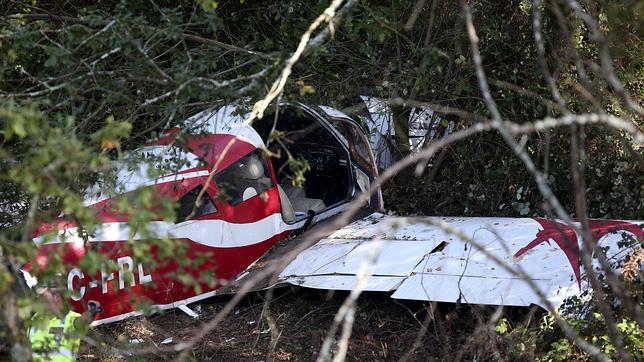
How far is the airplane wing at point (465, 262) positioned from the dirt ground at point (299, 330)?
169mm

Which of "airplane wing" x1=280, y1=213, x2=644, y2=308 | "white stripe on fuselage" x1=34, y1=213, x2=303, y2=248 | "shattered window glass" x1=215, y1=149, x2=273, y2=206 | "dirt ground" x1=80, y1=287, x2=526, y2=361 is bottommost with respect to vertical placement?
"dirt ground" x1=80, y1=287, x2=526, y2=361

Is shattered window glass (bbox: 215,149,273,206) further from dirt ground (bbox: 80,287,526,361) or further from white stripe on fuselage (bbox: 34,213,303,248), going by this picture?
dirt ground (bbox: 80,287,526,361)

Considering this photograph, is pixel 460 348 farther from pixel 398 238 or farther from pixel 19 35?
pixel 19 35

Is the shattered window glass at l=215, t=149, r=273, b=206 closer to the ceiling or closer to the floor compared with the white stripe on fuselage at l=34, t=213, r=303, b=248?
closer to the ceiling

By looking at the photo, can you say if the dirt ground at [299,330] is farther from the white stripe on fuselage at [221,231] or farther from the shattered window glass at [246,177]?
the shattered window glass at [246,177]

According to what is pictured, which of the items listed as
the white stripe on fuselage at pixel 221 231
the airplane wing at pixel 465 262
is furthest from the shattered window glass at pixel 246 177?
the airplane wing at pixel 465 262

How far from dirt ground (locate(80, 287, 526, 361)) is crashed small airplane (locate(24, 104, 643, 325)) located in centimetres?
19

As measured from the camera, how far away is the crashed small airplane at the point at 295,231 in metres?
5.37

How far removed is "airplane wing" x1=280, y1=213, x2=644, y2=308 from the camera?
5324 mm

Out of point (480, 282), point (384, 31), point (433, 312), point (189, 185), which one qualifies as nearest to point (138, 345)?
point (189, 185)

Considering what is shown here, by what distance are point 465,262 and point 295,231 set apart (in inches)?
72.0

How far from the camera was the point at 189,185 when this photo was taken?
600 centimetres

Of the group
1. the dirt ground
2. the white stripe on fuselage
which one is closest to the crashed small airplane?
the white stripe on fuselage

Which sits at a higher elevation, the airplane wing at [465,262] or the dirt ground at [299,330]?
the airplane wing at [465,262]
